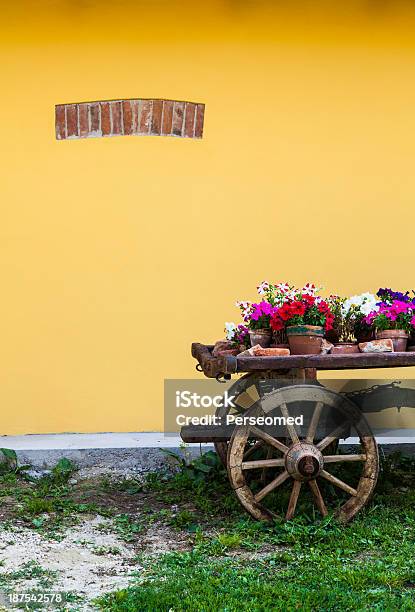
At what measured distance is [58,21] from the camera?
6133 millimetres

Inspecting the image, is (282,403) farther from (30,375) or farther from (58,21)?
(58,21)

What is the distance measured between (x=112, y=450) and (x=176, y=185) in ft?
6.25

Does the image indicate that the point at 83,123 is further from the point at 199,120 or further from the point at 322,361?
the point at 322,361

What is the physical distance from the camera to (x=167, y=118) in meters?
6.19

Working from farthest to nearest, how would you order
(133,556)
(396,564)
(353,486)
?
1. (353,486)
2. (133,556)
3. (396,564)

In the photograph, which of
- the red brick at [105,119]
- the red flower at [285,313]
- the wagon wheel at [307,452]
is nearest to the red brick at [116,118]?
the red brick at [105,119]

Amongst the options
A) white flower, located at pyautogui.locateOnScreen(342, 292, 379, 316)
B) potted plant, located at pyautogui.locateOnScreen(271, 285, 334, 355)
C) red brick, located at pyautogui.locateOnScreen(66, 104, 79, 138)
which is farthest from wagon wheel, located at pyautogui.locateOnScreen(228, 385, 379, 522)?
red brick, located at pyautogui.locateOnScreen(66, 104, 79, 138)

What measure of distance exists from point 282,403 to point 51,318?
2.22m

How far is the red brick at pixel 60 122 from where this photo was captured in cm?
614

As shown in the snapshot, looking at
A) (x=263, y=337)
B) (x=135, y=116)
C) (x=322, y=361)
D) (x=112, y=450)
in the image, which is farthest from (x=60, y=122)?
(x=322, y=361)

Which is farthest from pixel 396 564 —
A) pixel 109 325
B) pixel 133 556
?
pixel 109 325

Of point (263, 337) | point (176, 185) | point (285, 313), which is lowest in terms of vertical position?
point (263, 337)

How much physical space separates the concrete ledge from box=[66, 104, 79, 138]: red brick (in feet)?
6.96

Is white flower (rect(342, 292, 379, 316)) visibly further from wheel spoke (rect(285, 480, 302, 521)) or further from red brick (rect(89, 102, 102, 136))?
red brick (rect(89, 102, 102, 136))
